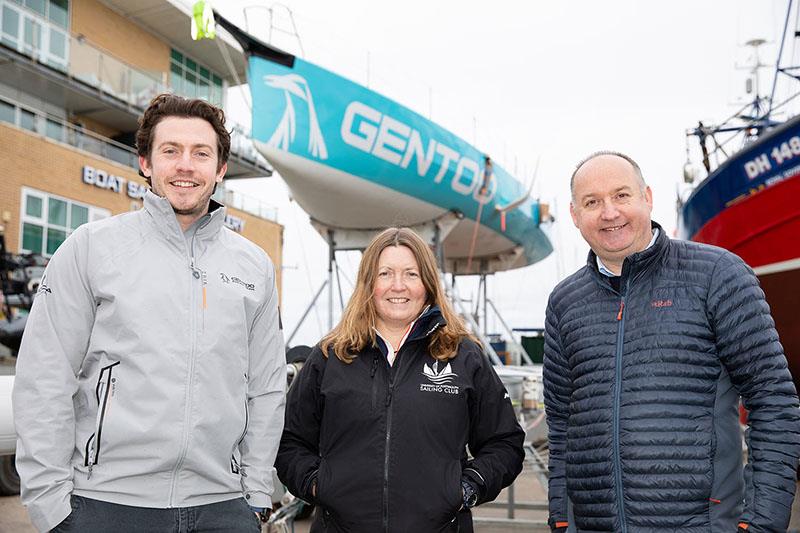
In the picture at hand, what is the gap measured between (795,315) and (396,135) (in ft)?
19.1

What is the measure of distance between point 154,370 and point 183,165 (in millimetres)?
641

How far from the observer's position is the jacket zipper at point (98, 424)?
6.17 ft

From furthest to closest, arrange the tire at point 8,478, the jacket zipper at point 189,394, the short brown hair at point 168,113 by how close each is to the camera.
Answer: the tire at point 8,478, the short brown hair at point 168,113, the jacket zipper at point 189,394

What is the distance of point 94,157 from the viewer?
17.5m

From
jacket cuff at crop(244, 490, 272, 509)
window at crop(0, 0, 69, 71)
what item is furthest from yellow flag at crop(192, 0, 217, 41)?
window at crop(0, 0, 69, 71)

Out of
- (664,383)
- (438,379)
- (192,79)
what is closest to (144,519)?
(438,379)

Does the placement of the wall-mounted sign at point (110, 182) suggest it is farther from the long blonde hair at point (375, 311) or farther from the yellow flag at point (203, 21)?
the long blonde hair at point (375, 311)

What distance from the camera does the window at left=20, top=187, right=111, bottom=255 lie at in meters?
15.7

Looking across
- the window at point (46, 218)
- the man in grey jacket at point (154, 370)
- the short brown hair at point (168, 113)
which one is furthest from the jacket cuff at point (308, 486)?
the window at point (46, 218)

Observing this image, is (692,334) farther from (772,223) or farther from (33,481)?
(772,223)

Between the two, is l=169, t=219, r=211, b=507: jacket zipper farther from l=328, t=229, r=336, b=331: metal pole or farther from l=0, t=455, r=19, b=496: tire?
l=328, t=229, r=336, b=331: metal pole

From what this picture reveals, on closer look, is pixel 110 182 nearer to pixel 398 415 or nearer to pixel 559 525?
pixel 398 415

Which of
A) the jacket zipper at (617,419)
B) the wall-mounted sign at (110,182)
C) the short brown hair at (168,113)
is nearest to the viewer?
the jacket zipper at (617,419)

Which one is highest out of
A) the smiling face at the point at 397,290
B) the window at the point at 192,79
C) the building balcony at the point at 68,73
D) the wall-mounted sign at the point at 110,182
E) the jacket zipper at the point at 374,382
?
the window at the point at 192,79
